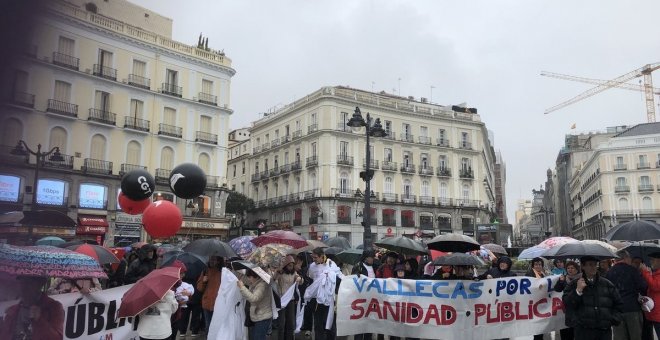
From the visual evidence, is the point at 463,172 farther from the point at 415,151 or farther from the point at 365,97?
the point at 365,97

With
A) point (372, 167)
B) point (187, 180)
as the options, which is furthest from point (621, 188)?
point (187, 180)

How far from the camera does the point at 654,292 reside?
7.55m

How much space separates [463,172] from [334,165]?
15.6m

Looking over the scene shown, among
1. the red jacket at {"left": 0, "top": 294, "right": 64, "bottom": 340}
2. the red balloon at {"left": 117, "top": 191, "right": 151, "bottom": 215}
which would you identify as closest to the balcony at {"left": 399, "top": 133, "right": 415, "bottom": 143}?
the red balloon at {"left": 117, "top": 191, "right": 151, "bottom": 215}

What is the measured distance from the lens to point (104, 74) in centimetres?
3284

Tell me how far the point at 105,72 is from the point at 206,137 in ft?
27.4

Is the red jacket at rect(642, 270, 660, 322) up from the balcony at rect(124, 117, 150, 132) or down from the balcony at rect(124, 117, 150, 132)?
down

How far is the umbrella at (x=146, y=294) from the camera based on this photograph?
5723 mm

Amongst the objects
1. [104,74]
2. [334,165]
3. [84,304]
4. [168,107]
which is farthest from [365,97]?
[84,304]

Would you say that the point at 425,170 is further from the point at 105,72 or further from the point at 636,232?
the point at 636,232

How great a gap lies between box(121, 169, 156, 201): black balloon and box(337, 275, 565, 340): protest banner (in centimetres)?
574

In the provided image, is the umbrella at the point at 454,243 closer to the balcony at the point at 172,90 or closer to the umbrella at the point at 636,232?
the umbrella at the point at 636,232

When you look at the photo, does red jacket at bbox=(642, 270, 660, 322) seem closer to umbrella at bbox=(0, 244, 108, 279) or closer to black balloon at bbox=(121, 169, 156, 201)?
umbrella at bbox=(0, 244, 108, 279)

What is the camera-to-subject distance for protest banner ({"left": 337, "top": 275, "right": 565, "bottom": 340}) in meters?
7.59
